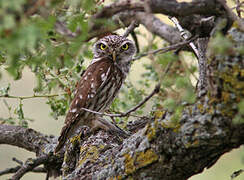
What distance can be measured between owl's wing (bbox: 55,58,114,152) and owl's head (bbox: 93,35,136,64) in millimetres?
163

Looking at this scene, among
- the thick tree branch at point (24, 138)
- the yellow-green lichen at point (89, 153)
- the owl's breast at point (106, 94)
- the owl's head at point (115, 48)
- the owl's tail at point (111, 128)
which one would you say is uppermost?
the owl's head at point (115, 48)

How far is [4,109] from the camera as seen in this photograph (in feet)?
27.1

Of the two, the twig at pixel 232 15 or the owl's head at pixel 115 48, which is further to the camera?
the owl's head at pixel 115 48

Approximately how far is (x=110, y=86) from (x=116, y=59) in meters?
0.52

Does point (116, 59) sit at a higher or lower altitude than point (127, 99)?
higher

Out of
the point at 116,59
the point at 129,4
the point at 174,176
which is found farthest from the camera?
the point at 116,59

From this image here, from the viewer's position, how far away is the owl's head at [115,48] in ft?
15.0

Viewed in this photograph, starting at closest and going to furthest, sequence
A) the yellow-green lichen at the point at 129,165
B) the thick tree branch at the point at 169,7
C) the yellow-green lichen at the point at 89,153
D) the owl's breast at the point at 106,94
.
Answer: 1. the thick tree branch at the point at 169,7
2. the yellow-green lichen at the point at 129,165
3. the yellow-green lichen at the point at 89,153
4. the owl's breast at the point at 106,94

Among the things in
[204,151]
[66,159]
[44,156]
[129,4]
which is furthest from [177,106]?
[44,156]

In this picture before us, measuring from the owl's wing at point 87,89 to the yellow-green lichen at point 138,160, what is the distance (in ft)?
4.74

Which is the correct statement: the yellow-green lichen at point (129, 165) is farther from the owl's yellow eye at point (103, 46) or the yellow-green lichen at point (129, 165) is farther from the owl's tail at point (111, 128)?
the owl's yellow eye at point (103, 46)

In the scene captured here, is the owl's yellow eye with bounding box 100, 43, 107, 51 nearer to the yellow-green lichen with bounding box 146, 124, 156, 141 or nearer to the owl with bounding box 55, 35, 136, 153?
the owl with bounding box 55, 35, 136, 153

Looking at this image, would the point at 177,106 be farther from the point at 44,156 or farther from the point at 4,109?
the point at 4,109

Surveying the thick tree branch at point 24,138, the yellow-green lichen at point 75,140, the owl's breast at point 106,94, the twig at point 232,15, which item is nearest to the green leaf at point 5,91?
the thick tree branch at point 24,138
